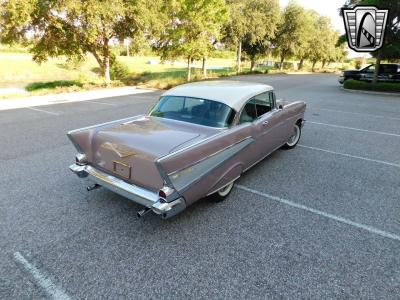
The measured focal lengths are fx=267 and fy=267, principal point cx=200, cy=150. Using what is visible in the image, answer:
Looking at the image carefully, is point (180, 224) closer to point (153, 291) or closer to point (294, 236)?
point (153, 291)

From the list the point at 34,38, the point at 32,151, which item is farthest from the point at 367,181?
the point at 34,38

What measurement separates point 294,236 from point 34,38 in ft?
57.8

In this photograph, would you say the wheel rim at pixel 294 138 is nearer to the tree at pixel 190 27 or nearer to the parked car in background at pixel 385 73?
the tree at pixel 190 27

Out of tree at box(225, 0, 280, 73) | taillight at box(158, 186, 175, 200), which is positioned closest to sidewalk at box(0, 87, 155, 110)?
taillight at box(158, 186, 175, 200)

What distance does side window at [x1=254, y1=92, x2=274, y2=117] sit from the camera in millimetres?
4363

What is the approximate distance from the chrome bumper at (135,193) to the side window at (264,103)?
2.23 meters

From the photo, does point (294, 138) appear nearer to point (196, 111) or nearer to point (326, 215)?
point (326, 215)

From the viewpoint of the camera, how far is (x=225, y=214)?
350cm

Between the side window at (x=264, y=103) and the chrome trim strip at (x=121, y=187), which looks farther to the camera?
the side window at (x=264, y=103)

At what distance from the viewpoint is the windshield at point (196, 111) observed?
148 inches

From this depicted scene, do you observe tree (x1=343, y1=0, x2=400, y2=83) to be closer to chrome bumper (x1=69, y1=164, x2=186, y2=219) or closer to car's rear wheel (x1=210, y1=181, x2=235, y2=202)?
car's rear wheel (x1=210, y1=181, x2=235, y2=202)

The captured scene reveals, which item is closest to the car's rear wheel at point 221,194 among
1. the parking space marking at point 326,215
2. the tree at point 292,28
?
the parking space marking at point 326,215

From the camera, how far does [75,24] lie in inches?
575

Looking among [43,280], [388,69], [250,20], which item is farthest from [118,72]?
[43,280]
